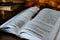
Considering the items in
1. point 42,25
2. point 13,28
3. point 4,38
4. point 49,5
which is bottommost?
point 4,38

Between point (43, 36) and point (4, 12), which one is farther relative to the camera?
→ point (4, 12)

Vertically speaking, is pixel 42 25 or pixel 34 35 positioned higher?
pixel 42 25

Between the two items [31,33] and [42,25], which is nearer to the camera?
[31,33]

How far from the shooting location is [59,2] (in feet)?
7.02

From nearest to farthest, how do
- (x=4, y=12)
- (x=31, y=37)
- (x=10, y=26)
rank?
1. (x=31, y=37)
2. (x=10, y=26)
3. (x=4, y=12)

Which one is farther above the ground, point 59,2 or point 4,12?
point 59,2

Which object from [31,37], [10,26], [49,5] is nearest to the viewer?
[31,37]

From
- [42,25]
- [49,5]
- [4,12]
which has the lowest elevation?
[42,25]

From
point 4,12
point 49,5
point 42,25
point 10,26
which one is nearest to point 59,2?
point 49,5

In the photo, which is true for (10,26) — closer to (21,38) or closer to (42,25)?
(21,38)

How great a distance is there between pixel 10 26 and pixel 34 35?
0.68 feet

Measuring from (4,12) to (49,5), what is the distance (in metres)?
0.89

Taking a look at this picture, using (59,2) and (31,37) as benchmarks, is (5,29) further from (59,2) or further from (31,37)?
(59,2)

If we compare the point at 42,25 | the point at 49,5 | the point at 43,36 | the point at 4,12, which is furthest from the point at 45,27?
the point at 49,5
